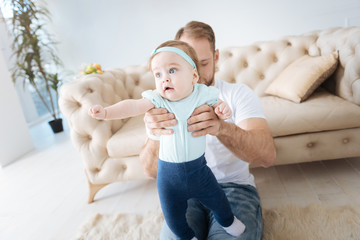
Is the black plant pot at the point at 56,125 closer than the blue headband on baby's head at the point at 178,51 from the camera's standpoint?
No

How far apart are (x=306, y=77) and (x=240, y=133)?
112 centimetres

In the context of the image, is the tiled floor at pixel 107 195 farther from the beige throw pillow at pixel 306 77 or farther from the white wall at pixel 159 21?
the white wall at pixel 159 21

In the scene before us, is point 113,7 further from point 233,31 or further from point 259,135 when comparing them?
point 259,135

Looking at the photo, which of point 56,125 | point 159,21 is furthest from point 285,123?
point 56,125

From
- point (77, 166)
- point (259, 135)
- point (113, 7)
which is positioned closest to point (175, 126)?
point (259, 135)

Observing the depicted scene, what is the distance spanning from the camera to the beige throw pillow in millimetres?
1842

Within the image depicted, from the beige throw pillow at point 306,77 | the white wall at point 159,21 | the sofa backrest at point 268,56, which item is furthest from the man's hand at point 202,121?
the white wall at point 159,21

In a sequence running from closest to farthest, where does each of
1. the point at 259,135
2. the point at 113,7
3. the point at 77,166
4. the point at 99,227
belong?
the point at 259,135 → the point at 99,227 → the point at 77,166 → the point at 113,7

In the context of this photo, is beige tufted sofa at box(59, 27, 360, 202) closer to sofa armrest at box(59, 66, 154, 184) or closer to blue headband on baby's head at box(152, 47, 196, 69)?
sofa armrest at box(59, 66, 154, 184)

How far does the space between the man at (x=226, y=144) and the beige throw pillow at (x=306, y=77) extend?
0.79 meters

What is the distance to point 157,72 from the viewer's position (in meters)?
0.88

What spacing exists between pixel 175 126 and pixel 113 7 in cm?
347

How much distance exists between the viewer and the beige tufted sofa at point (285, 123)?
64.7 inches

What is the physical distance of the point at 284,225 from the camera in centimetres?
133
